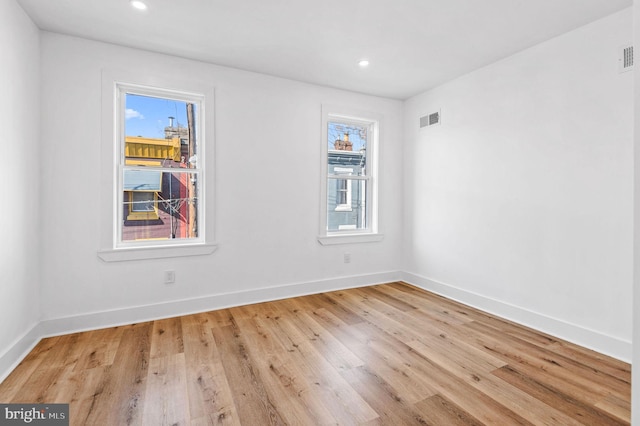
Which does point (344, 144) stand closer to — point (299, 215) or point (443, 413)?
point (299, 215)

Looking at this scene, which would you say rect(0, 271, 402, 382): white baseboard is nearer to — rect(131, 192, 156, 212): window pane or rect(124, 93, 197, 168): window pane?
rect(131, 192, 156, 212): window pane

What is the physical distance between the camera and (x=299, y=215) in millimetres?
3732

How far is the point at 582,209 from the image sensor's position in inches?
98.7

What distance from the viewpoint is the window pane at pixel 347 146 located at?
4098mm

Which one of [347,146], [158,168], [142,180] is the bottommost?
[142,180]

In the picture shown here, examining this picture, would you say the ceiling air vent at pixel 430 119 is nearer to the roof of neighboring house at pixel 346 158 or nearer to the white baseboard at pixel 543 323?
the roof of neighboring house at pixel 346 158

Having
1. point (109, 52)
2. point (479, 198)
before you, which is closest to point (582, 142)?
point (479, 198)

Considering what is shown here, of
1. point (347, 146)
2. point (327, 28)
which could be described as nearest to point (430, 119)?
point (347, 146)

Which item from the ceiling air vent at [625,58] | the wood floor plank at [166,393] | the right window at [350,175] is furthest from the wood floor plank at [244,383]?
the ceiling air vent at [625,58]

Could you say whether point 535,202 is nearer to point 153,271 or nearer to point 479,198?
point 479,198

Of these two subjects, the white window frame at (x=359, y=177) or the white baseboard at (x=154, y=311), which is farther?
the white window frame at (x=359, y=177)

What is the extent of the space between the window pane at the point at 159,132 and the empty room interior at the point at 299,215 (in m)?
0.02

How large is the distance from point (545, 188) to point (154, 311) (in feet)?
12.8

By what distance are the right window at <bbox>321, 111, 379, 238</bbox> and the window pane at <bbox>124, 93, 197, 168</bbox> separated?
1.63m
